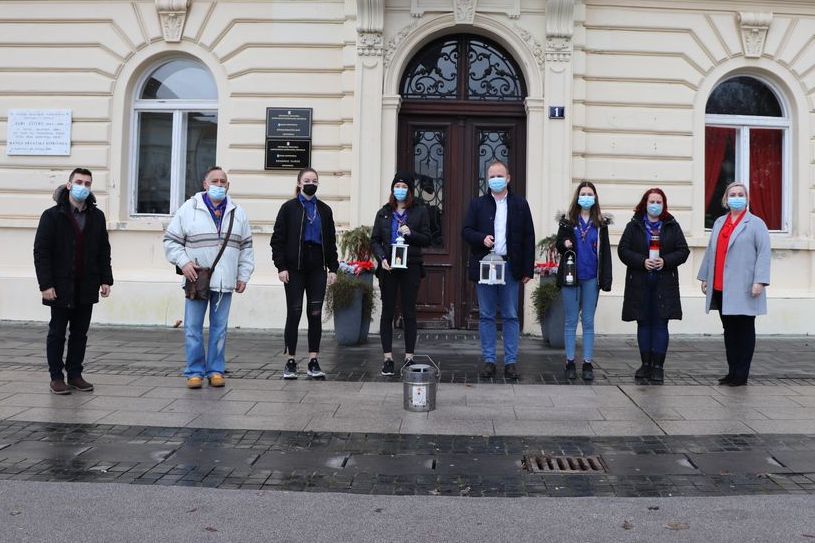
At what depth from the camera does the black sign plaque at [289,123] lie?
11.1 metres

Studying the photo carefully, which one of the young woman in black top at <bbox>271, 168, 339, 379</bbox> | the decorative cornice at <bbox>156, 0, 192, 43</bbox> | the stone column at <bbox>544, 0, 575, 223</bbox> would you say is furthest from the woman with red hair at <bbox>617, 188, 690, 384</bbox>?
the decorative cornice at <bbox>156, 0, 192, 43</bbox>

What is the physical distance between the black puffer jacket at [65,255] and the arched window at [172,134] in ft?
16.7

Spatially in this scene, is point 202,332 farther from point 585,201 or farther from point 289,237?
point 585,201

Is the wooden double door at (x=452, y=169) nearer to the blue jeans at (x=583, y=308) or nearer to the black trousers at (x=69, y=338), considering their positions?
the blue jeans at (x=583, y=308)

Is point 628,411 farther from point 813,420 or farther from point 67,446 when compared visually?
point 67,446

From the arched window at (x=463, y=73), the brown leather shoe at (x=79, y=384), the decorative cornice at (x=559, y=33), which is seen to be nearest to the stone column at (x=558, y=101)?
the decorative cornice at (x=559, y=33)

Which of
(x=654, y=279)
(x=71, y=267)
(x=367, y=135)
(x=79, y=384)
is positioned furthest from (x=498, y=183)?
(x=79, y=384)

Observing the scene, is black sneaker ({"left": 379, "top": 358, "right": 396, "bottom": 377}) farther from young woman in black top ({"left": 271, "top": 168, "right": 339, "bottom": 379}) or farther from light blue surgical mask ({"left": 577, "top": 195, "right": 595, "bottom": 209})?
light blue surgical mask ({"left": 577, "top": 195, "right": 595, "bottom": 209})

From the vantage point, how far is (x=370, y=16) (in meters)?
10.9

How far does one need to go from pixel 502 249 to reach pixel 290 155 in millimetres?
4694

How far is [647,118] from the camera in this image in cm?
1118

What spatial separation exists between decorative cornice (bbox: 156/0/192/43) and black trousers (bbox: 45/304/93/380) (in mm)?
6110

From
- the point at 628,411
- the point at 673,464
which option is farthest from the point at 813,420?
the point at 673,464

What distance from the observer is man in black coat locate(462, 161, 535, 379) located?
24.8ft
